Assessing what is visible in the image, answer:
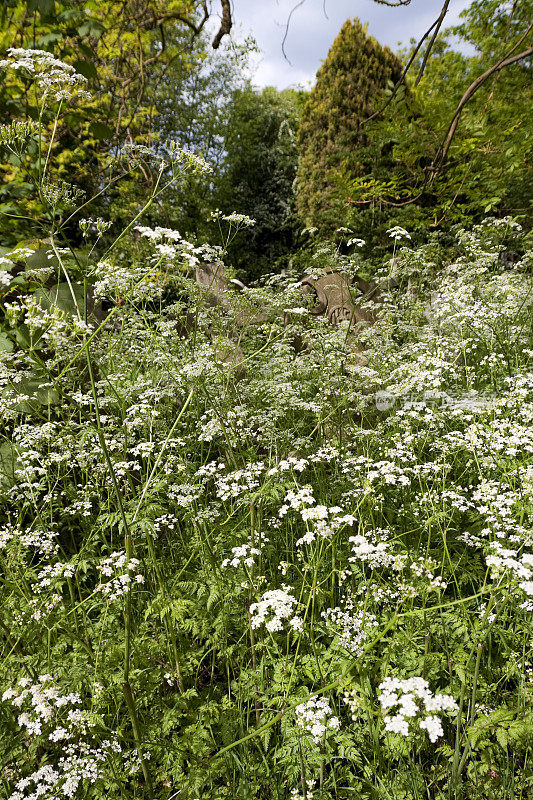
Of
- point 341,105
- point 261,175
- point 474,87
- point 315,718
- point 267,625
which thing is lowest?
point 315,718

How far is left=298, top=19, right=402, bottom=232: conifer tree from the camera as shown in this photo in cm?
1010

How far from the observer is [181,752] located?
68.6 inches

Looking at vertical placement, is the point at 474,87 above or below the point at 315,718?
above

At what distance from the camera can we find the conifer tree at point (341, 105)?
10102mm

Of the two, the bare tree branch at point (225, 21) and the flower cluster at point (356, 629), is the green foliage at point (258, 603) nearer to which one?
the flower cluster at point (356, 629)

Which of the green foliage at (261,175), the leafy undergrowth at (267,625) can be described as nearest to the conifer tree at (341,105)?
the green foliage at (261,175)

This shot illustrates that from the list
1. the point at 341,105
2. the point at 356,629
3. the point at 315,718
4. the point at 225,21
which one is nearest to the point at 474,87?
the point at 225,21

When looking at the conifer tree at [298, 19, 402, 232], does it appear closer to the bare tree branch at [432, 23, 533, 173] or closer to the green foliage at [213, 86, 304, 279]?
the green foliage at [213, 86, 304, 279]

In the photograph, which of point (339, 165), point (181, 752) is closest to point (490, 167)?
point (339, 165)

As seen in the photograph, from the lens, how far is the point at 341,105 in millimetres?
10414

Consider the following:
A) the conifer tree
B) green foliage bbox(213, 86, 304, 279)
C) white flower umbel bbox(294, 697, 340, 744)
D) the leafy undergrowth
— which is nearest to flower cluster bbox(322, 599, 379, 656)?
the leafy undergrowth

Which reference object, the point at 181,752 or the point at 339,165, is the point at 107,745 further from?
the point at 339,165

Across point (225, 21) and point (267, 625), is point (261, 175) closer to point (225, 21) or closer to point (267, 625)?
point (225, 21)

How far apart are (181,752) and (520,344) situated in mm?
4840
